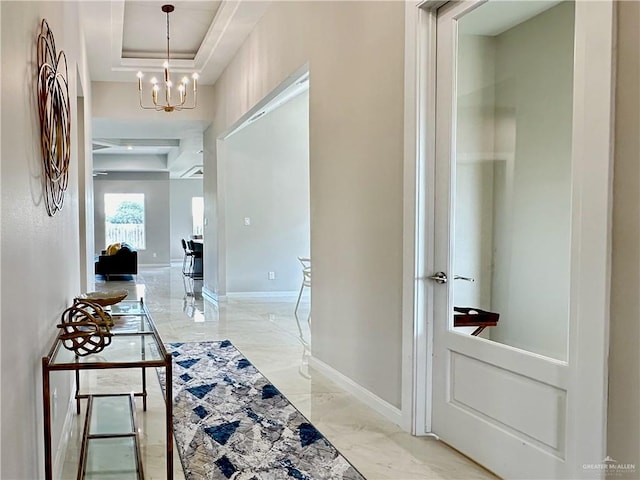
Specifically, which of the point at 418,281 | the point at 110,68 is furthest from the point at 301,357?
→ the point at 110,68

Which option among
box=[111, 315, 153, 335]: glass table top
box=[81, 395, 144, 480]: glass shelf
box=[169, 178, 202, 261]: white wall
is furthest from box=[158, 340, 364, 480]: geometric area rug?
box=[169, 178, 202, 261]: white wall

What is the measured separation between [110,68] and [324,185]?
4.97 meters

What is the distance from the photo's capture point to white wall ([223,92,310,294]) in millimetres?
9148

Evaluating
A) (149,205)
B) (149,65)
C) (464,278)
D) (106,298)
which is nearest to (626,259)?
(464,278)

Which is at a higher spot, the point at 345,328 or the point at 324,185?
the point at 324,185

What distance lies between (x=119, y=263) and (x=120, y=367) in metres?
11.2

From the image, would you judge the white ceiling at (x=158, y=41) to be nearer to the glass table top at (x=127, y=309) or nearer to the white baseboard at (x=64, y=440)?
the glass table top at (x=127, y=309)

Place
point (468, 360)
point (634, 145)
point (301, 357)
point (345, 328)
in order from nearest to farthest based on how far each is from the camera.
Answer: point (634, 145) < point (468, 360) < point (345, 328) < point (301, 357)

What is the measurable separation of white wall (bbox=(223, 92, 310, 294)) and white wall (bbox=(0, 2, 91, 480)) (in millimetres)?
6489

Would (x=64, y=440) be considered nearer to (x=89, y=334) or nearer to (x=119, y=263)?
(x=89, y=334)

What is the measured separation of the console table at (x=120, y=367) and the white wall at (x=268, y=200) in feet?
17.9

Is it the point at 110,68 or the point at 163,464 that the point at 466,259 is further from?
the point at 110,68

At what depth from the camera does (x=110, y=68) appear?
25.8 ft

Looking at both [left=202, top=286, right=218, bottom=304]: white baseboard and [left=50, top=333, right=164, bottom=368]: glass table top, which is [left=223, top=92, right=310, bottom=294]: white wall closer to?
[left=202, top=286, right=218, bottom=304]: white baseboard
